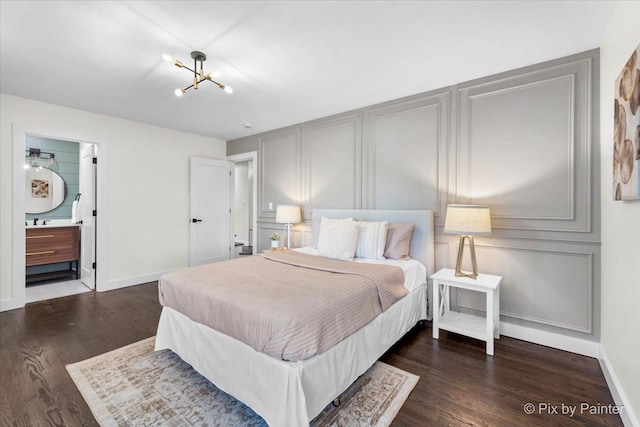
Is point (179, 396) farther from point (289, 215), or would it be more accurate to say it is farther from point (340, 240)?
point (289, 215)

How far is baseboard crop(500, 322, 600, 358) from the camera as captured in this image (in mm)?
2283

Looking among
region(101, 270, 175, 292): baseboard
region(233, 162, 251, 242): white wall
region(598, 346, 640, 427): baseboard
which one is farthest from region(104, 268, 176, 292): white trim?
region(598, 346, 640, 427): baseboard

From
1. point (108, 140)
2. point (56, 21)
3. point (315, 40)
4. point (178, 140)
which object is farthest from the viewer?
point (178, 140)

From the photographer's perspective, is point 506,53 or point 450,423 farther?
point 506,53

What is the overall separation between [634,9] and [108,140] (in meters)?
5.38

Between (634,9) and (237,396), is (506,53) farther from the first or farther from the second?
(237,396)

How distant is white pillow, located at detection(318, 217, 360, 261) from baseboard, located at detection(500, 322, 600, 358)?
1593 mm

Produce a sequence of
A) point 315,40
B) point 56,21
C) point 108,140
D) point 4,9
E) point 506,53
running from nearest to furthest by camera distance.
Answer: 1. point 4,9
2. point 56,21
3. point 315,40
4. point 506,53
5. point 108,140

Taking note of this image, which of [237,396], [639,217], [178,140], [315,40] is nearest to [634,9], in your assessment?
[639,217]

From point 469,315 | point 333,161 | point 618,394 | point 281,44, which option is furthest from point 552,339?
point 281,44

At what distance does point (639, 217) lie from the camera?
1.44m

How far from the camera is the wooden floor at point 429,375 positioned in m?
1.64

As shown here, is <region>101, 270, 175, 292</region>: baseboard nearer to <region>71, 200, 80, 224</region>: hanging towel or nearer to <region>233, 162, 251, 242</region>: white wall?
<region>71, 200, 80, 224</region>: hanging towel

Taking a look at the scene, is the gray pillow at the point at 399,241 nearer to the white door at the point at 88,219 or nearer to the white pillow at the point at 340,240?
the white pillow at the point at 340,240
